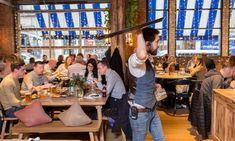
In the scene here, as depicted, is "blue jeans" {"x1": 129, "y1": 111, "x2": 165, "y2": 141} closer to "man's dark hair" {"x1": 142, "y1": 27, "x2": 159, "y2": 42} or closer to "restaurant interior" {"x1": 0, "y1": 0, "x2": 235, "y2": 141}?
"restaurant interior" {"x1": 0, "y1": 0, "x2": 235, "y2": 141}

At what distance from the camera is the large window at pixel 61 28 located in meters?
12.8

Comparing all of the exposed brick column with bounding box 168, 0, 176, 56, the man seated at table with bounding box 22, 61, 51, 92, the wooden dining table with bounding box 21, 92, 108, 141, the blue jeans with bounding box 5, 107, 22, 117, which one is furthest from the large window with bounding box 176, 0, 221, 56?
the blue jeans with bounding box 5, 107, 22, 117

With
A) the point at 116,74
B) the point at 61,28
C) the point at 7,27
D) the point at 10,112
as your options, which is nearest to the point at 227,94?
the point at 116,74

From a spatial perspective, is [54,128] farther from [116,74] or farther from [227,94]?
[227,94]

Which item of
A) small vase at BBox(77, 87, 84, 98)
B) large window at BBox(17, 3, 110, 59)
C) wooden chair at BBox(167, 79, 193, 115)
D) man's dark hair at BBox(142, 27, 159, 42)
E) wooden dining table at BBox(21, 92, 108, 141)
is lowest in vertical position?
wooden chair at BBox(167, 79, 193, 115)

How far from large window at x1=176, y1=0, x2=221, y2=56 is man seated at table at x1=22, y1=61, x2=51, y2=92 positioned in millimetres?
8204

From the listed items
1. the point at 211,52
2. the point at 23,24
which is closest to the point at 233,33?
the point at 211,52

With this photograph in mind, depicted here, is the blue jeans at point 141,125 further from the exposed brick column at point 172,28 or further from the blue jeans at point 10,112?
the exposed brick column at point 172,28

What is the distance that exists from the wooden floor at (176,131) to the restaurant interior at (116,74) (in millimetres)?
19

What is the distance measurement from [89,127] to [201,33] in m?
9.92

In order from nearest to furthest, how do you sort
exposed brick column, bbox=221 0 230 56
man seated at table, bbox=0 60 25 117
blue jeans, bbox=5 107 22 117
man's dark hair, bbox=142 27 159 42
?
man's dark hair, bbox=142 27 159 42 → man seated at table, bbox=0 60 25 117 → blue jeans, bbox=5 107 22 117 → exposed brick column, bbox=221 0 230 56

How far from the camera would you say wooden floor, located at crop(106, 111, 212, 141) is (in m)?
4.92

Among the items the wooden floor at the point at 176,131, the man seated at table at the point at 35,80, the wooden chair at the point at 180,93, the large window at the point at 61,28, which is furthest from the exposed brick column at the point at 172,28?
the man seated at table at the point at 35,80

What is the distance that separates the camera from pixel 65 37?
13070 mm
